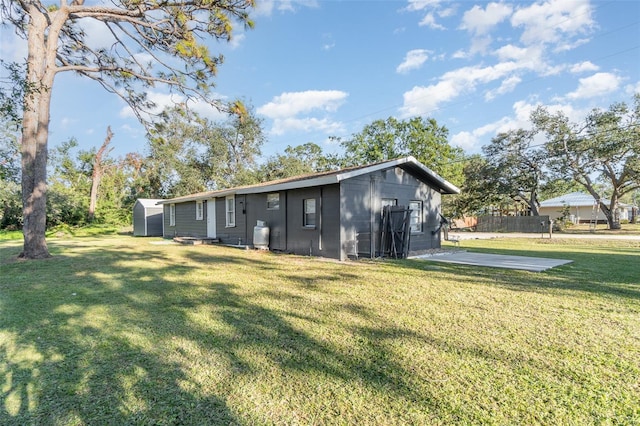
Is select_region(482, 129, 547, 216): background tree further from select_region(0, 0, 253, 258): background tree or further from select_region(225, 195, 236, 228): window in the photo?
select_region(0, 0, 253, 258): background tree

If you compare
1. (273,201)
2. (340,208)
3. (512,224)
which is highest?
(273,201)

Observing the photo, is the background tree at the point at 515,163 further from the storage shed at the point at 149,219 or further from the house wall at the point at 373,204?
the storage shed at the point at 149,219

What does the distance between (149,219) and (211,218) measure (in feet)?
25.2

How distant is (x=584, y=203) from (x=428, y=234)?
116 feet

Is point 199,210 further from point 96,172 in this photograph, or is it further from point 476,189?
point 476,189

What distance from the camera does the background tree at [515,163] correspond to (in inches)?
1049

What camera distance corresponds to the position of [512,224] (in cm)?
2709

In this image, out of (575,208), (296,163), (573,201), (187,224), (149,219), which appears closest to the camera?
(187,224)

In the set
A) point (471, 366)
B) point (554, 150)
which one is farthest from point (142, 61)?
point (554, 150)

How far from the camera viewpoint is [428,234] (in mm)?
11609

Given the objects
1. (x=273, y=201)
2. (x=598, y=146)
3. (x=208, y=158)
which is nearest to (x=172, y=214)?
(x=273, y=201)

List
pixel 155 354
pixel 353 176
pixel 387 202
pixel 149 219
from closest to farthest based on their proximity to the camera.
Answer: pixel 155 354 → pixel 353 176 → pixel 387 202 → pixel 149 219

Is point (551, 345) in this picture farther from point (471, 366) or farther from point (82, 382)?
point (82, 382)

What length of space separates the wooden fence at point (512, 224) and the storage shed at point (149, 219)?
2554cm
